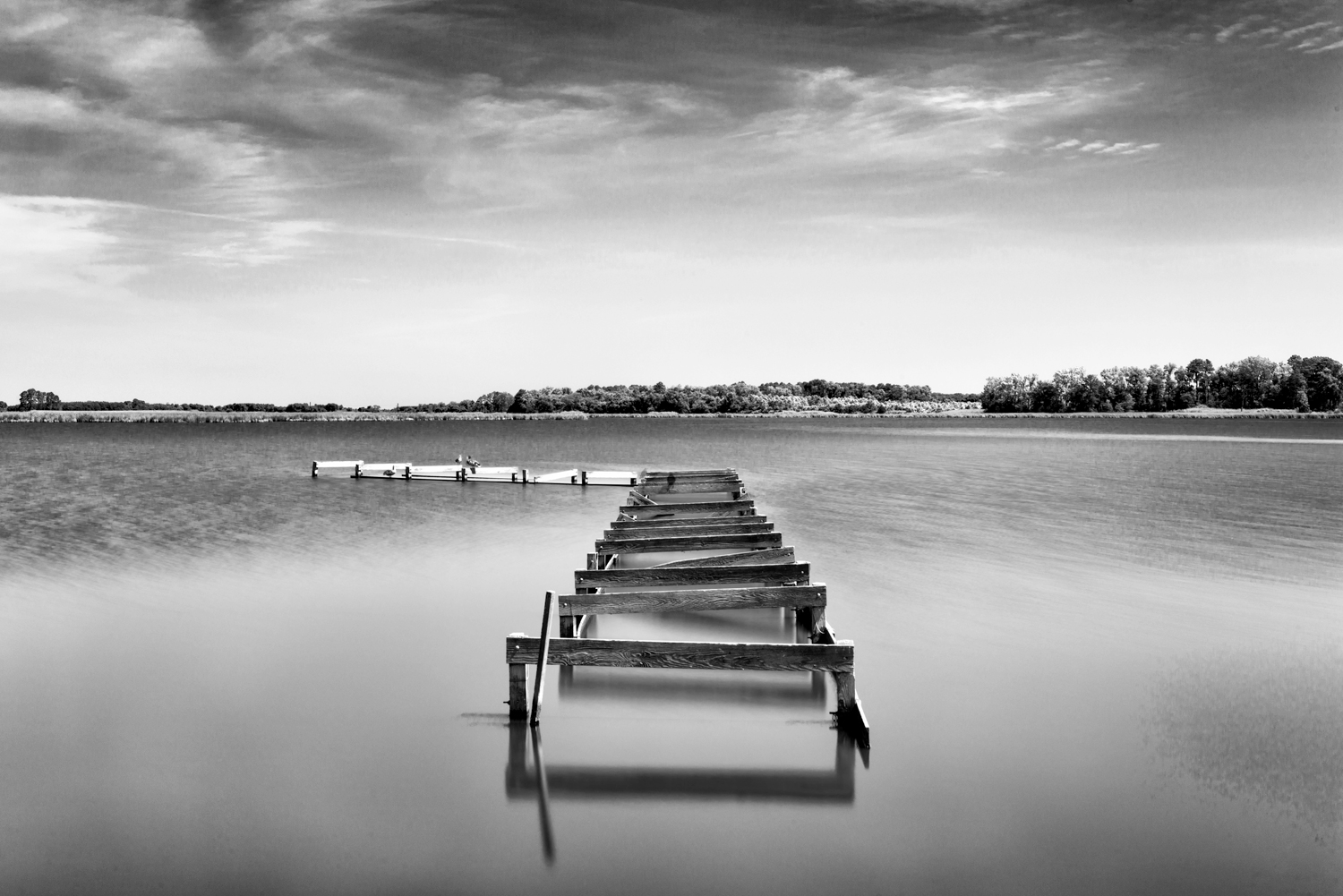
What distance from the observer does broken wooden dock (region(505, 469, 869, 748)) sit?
8.54 metres

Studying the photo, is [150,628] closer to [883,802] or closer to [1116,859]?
[883,802]

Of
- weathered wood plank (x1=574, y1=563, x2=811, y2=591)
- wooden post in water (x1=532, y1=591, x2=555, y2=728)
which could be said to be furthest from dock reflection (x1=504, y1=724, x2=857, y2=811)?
weathered wood plank (x1=574, y1=563, x2=811, y2=591)

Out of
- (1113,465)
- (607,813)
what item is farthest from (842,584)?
(1113,465)

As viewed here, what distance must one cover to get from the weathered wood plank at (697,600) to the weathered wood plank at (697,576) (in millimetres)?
822

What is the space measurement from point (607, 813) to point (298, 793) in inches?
99.2

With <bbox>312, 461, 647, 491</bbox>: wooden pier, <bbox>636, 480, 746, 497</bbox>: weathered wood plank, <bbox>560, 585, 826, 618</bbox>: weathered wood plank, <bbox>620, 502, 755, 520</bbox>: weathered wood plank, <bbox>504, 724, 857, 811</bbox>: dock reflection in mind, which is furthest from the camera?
<bbox>312, 461, 647, 491</bbox>: wooden pier

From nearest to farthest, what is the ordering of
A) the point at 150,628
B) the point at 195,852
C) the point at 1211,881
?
the point at 1211,881 < the point at 195,852 < the point at 150,628

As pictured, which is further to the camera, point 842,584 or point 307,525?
point 307,525

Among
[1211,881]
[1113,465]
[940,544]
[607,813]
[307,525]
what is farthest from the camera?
[1113,465]

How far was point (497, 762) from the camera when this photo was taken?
810 centimetres

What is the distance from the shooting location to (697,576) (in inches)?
463

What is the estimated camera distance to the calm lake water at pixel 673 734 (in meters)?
6.41

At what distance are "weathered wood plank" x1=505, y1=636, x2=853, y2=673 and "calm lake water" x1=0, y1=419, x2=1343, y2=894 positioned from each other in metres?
0.67

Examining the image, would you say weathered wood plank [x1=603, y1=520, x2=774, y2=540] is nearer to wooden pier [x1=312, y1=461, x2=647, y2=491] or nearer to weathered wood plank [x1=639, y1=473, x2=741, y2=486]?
weathered wood plank [x1=639, y1=473, x2=741, y2=486]
